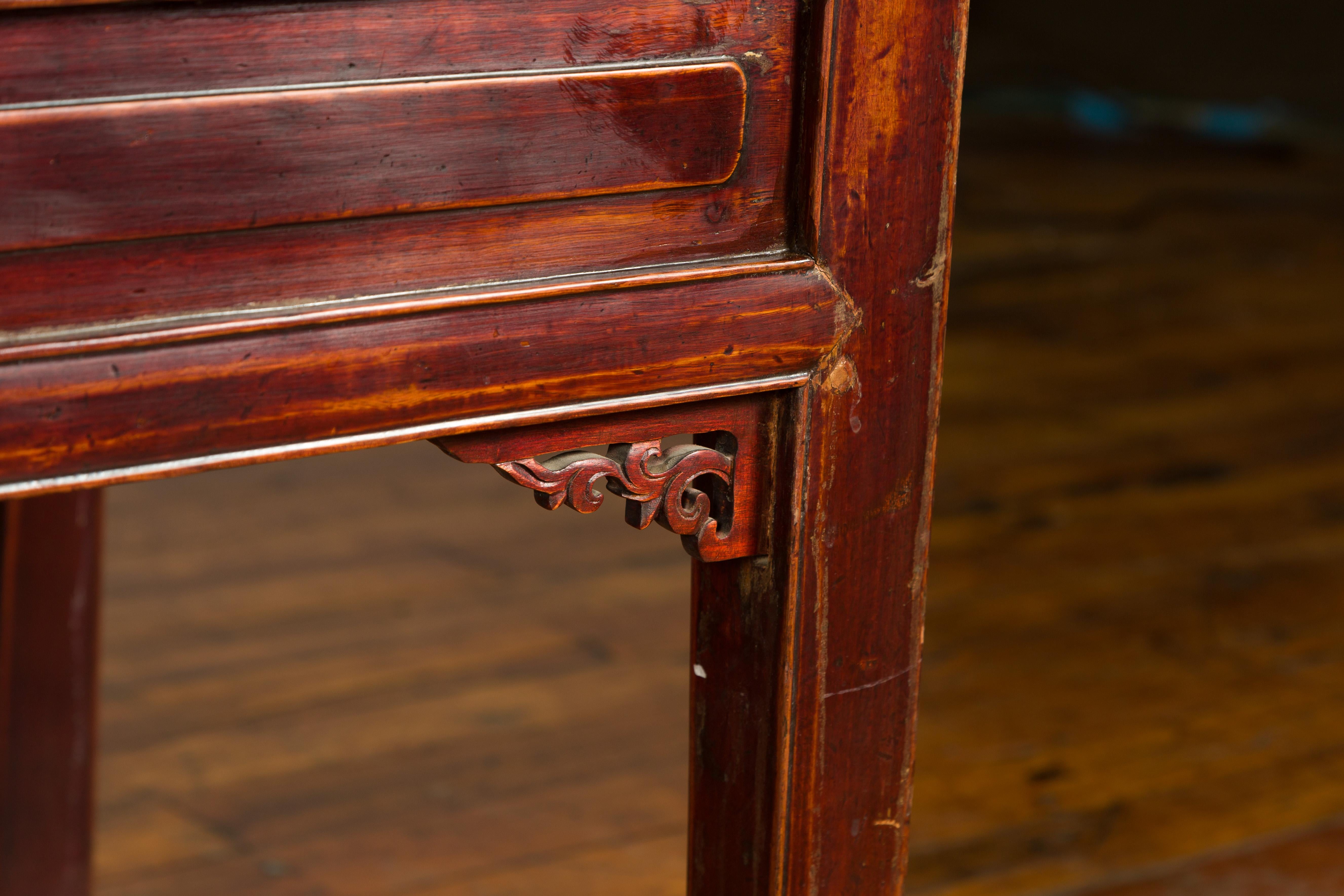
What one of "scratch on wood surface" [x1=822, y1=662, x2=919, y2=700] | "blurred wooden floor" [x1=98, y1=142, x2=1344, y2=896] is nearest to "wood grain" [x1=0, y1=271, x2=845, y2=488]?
"scratch on wood surface" [x1=822, y1=662, x2=919, y2=700]

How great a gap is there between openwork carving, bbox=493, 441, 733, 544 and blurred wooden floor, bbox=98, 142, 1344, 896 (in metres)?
0.81

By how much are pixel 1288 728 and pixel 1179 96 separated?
4100mm

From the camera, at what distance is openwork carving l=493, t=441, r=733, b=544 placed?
0.60 m

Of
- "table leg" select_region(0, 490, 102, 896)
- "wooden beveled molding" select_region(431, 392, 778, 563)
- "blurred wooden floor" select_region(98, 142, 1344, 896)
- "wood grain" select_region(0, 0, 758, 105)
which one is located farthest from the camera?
"blurred wooden floor" select_region(98, 142, 1344, 896)

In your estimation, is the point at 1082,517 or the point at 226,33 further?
the point at 1082,517

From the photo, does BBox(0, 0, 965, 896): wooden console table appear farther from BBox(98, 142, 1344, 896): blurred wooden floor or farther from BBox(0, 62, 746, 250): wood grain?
BBox(98, 142, 1344, 896): blurred wooden floor

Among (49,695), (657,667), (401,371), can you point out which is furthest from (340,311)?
(657,667)

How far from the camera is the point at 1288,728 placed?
166cm

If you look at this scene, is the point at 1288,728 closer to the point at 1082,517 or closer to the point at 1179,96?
the point at 1082,517

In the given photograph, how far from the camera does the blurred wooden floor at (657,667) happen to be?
1.43 m

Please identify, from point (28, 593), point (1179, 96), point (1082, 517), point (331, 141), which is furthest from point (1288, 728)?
point (1179, 96)

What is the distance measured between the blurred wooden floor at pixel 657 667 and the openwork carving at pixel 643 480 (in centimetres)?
81

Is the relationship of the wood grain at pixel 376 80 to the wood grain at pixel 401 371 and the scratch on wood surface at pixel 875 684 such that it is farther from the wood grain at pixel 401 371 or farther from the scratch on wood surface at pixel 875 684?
the scratch on wood surface at pixel 875 684

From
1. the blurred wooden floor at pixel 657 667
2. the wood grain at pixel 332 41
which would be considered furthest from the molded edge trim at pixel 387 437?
the blurred wooden floor at pixel 657 667
